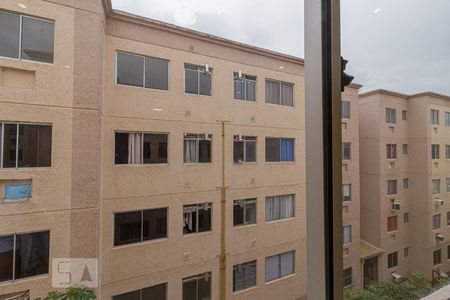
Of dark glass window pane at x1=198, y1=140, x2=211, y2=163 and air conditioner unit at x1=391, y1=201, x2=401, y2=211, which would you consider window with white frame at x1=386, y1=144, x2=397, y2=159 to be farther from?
dark glass window pane at x1=198, y1=140, x2=211, y2=163

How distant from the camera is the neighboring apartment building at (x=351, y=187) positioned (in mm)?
889

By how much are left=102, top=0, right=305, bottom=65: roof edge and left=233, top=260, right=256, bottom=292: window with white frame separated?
834mm

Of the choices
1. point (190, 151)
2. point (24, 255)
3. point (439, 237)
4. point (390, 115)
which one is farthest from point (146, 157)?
point (439, 237)

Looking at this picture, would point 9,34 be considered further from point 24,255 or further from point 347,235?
point 347,235

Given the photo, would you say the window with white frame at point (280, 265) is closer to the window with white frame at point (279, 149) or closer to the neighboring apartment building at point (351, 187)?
the neighboring apartment building at point (351, 187)

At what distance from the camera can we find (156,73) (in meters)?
1.07

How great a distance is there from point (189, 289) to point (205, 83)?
32.2 inches

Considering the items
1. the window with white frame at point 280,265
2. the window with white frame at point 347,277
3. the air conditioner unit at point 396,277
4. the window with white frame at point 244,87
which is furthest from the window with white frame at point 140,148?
the air conditioner unit at point 396,277

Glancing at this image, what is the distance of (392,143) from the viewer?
111 centimetres

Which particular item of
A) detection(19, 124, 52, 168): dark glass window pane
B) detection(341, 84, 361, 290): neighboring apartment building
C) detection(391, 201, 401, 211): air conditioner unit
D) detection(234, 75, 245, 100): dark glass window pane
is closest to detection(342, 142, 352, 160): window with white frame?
detection(341, 84, 361, 290): neighboring apartment building

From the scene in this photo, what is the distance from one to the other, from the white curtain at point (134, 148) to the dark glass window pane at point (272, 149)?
20.9 inches

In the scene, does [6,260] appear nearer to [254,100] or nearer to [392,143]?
[254,100]

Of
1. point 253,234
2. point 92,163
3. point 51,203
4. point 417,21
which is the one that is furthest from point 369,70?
point 51,203

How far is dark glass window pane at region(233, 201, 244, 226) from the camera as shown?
1133 millimetres
